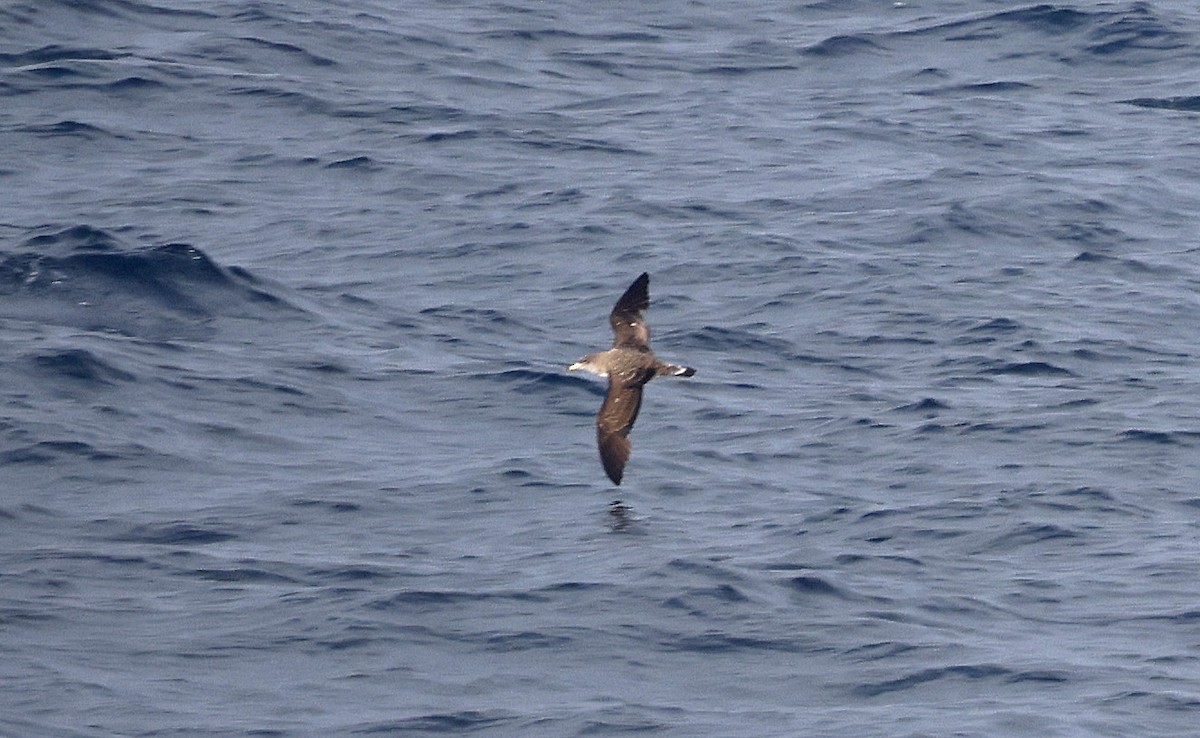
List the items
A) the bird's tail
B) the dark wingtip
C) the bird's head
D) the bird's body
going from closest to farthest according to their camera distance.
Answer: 1. the bird's body
2. the bird's tail
3. the bird's head
4. the dark wingtip

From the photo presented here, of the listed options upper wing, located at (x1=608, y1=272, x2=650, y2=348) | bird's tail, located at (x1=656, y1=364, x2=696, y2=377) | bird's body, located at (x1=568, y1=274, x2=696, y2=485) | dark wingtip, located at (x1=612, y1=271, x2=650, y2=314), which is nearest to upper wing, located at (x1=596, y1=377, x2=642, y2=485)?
bird's body, located at (x1=568, y1=274, x2=696, y2=485)

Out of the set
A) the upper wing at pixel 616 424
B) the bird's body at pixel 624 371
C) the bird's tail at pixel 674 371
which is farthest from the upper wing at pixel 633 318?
the bird's tail at pixel 674 371

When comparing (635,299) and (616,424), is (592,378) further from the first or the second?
(616,424)

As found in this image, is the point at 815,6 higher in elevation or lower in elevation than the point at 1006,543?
higher

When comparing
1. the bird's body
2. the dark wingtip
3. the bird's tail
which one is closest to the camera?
the bird's body

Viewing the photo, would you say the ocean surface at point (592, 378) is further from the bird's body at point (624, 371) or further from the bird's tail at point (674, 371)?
the bird's tail at point (674, 371)

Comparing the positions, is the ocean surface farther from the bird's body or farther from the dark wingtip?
the dark wingtip

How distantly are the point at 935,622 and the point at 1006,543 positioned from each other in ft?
4.56

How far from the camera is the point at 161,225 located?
18406 millimetres

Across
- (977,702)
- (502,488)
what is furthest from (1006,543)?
(502,488)

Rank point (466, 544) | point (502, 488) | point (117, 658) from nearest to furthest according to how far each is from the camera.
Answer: point (117, 658), point (466, 544), point (502, 488)

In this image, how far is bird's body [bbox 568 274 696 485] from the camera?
12570 mm

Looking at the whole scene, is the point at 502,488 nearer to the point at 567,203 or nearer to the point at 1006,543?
the point at 1006,543

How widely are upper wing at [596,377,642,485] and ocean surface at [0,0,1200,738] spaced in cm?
49
